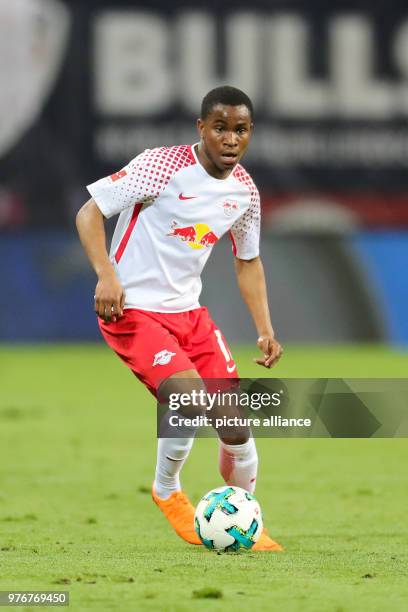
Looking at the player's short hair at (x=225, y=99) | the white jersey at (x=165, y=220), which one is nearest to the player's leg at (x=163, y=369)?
the white jersey at (x=165, y=220)

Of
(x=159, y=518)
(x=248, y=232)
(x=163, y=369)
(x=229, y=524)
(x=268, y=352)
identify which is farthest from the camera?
(x=159, y=518)

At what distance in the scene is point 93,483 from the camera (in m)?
8.65

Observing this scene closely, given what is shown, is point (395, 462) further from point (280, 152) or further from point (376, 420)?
point (280, 152)

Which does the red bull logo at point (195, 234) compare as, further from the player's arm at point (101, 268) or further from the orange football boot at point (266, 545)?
the orange football boot at point (266, 545)

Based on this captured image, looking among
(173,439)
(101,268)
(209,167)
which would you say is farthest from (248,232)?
(173,439)

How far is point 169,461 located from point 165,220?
1.17 meters

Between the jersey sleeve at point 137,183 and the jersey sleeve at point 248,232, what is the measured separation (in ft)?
1.50

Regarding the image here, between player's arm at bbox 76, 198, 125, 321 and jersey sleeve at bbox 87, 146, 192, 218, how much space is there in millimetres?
73

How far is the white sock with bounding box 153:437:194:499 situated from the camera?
6.43 m

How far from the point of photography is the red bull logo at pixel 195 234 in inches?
252

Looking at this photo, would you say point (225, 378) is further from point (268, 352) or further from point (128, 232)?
point (128, 232)

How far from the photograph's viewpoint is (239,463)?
21.3 ft

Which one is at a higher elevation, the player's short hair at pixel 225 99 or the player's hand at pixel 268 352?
the player's short hair at pixel 225 99

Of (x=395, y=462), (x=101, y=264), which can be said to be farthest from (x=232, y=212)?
(x=395, y=462)
